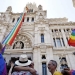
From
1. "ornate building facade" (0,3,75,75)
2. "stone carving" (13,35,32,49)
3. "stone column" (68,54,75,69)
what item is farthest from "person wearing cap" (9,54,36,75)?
"stone carving" (13,35,32,49)

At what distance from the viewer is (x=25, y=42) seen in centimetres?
1719

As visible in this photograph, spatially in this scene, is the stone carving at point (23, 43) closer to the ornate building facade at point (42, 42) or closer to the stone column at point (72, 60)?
the ornate building facade at point (42, 42)

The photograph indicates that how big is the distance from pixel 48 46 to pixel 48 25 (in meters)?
5.31

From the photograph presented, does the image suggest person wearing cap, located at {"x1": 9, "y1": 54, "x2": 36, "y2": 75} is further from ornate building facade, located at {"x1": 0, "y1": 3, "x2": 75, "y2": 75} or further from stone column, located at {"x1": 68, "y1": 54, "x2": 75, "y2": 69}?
stone column, located at {"x1": 68, "y1": 54, "x2": 75, "y2": 69}

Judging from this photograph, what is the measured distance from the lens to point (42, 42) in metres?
15.9

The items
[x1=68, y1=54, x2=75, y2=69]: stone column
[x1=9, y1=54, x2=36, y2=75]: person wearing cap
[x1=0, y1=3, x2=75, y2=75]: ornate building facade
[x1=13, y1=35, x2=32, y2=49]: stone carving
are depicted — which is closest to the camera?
[x1=9, y1=54, x2=36, y2=75]: person wearing cap

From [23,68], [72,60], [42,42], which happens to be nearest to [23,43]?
[42,42]

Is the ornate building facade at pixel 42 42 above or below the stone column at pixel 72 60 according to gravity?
above

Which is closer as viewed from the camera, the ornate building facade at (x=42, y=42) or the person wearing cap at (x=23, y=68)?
the person wearing cap at (x=23, y=68)

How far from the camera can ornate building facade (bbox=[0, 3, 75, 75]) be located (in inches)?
537

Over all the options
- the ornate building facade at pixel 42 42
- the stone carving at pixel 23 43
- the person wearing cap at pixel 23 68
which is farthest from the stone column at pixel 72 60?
the person wearing cap at pixel 23 68

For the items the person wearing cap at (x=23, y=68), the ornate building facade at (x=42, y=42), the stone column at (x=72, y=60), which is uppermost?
the ornate building facade at (x=42, y=42)

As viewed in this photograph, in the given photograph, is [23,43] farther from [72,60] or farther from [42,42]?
[72,60]

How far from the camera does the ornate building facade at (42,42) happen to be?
44.8 ft
